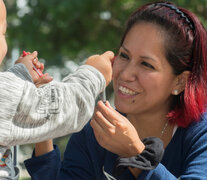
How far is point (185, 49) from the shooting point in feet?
6.58

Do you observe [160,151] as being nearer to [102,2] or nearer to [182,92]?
[182,92]

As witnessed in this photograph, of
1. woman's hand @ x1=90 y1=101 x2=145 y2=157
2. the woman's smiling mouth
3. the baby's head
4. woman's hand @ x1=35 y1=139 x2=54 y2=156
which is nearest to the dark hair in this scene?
the woman's smiling mouth

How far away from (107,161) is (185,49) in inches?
28.4

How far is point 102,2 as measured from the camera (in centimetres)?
832

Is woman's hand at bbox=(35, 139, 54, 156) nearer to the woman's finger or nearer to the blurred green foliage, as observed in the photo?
the woman's finger

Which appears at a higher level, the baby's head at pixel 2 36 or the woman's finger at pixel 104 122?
the baby's head at pixel 2 36

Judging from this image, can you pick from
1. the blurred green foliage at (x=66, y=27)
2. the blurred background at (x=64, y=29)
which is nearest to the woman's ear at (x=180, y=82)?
the blurred background at (x=64, y=29)

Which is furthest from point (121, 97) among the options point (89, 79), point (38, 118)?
point (38, 118)

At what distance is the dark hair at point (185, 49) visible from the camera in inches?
78.1

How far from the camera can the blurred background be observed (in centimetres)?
813

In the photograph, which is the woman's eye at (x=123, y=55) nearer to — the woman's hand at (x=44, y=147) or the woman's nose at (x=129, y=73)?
the woman's nose at (x=129, y=73)

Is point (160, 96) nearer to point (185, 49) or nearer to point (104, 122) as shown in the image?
point (185, 49)

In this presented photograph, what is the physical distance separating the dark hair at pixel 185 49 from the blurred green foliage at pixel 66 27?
5.87 m

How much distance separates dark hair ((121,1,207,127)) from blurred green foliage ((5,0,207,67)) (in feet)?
19.2
